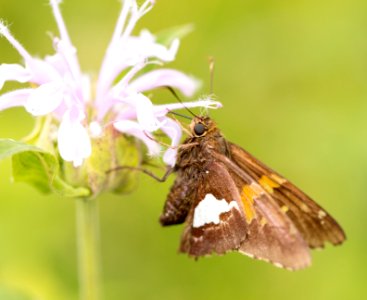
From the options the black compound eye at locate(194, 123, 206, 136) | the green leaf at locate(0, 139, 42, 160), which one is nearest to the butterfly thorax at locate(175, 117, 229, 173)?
the black compound eye at locate(194, 123, 206, 136)

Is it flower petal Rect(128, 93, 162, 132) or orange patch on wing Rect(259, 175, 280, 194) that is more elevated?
flower petal Rect(128, 93, 162, 132)

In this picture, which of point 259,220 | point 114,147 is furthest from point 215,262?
point 114,147

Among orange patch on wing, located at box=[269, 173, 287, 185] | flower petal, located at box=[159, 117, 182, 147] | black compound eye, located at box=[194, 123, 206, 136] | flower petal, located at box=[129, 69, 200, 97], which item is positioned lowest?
orange patch on wing, located at box=[269, 173, 287, 185]

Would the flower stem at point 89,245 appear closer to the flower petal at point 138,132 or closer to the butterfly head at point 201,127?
the flower petal at point 138,132

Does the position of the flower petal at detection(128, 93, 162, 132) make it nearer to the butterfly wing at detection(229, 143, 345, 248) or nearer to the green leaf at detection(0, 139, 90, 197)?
the green leaf at detection(0, 139, 90, 197)

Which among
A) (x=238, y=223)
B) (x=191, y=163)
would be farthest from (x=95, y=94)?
(x=238, y=223)

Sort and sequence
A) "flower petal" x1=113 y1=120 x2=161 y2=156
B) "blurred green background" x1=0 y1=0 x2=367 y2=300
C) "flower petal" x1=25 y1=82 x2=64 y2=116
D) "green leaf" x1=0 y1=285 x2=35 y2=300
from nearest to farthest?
"flower petal" x1=25 y1=82 x2=64 y2=116 < "flower petal" x1=113 y1=120 x2=161 y2=156 < "green leaf" x1=0 y1=285 x2=35 y2=300 < "blurred green background" x1=0 y1=0 x2=367 y2=300

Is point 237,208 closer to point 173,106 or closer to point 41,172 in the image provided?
point 173,106

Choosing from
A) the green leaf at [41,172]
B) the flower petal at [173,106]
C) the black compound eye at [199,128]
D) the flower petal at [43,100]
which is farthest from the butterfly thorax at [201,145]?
the flower petal at [43,100]
